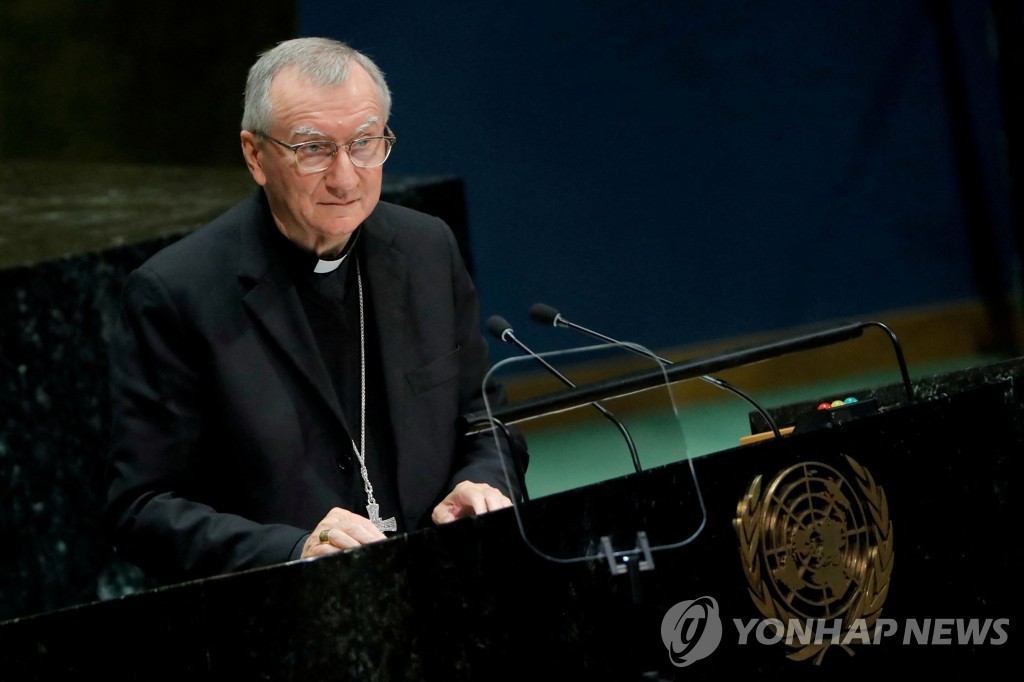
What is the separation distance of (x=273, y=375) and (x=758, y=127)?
3136 millimetres

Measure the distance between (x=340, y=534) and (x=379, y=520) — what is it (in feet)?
1.14

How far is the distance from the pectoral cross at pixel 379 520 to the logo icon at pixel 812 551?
1.98ft

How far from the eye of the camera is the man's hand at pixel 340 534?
1.81 metres

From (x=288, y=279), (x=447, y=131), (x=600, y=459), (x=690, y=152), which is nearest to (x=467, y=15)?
(x=447, y=131)

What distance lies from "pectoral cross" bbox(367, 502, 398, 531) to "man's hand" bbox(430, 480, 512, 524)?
0.07 metres

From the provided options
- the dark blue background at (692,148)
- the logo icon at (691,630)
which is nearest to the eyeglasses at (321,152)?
the logo icon at (691,630)

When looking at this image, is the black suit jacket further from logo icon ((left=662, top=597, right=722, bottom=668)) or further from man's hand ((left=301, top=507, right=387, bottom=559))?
logo icon ((left=662, top=597, right=722, bottom=668))

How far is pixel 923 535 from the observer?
1980 millimetres

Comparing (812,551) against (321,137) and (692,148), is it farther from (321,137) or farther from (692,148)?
(692,148)

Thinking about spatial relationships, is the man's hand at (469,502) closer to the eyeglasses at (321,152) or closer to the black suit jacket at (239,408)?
the black suit jacket at (239,408)

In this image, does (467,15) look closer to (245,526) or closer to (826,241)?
(826,241)

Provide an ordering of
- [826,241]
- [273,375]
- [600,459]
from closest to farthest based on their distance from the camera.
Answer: [600,459]
[273,375]
[826,241]

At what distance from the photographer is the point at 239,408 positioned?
2.23 metres

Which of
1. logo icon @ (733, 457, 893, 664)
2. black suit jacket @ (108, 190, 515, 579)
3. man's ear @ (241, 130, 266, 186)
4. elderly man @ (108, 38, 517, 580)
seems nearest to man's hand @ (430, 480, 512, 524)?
elderly man @ (108, 38, 517, 580)
